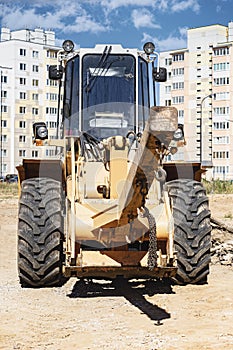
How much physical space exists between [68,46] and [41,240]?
270cm

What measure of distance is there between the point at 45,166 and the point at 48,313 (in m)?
2.39

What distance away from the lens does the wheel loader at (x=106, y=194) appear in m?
8.78

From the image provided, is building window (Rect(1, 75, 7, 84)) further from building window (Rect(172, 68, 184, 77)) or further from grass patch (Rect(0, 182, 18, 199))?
grass patch (Rect(0, 182, 18, 199))

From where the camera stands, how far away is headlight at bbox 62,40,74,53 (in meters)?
9.80

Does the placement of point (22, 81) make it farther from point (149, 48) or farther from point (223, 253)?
point (149, 48)

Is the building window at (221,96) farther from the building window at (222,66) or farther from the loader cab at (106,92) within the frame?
the loader cab at (106,92)

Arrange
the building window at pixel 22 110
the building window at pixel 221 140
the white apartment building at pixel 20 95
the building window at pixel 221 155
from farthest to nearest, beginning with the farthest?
1. the building window at pixel 22 110
2. the white apartment building at pixel 20 95
3. the building window at pixel 221 140
4. the building window at pixel 221 155

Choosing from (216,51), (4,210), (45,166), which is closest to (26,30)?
(216,51)

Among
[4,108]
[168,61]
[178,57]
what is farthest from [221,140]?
[4,108]

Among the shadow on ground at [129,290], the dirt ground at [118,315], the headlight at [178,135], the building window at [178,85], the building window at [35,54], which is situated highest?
the building window at [35,54]

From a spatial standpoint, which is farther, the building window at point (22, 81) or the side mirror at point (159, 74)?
the building window at point (22, 81)

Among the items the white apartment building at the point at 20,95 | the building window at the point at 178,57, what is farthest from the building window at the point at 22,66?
the building window at the point at 178,57

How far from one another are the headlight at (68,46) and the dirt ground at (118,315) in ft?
10.7

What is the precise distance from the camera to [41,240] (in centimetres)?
917
